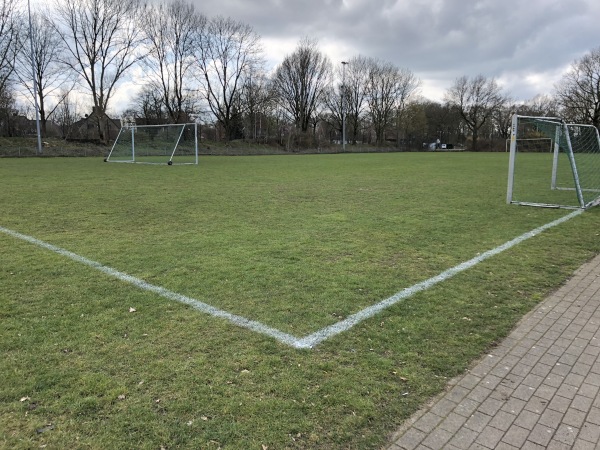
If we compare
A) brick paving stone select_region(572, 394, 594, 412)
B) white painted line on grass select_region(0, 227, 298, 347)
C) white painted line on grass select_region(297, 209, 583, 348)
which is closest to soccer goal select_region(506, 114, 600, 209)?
white painted line on grass select_region(297, 209, 583, 348)

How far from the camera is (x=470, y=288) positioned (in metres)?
4.79

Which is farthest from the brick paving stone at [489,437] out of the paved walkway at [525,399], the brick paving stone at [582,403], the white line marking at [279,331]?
the white line marking at [279,331]

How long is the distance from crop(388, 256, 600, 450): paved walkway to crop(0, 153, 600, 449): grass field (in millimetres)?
141

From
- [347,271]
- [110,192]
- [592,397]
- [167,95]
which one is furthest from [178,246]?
[167,95]

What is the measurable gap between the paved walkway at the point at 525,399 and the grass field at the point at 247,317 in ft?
0.46

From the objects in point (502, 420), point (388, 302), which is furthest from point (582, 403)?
point (388, 302)

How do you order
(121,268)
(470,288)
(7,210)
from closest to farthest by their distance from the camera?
(470,288) < (121,268) < (7,210)

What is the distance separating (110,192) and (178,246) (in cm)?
734

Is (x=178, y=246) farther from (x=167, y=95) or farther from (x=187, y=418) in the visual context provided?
(x=167, y=95)

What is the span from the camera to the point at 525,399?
278 centimetres

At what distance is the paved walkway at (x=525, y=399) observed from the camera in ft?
7.86

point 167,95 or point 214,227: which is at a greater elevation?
point 167,95

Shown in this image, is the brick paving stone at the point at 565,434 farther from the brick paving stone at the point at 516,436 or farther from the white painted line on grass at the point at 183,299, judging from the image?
the white painted line on grass at the point at 183,299

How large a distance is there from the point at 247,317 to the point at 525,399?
2282 millimetres
